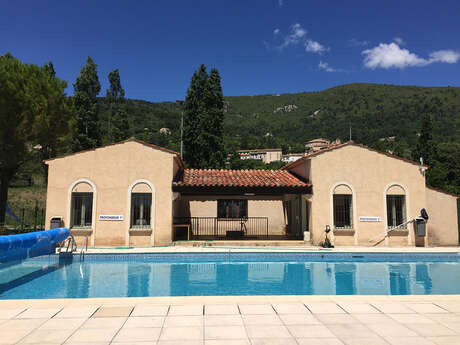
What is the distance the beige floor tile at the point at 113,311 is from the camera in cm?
540

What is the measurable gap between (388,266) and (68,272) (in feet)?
37.5

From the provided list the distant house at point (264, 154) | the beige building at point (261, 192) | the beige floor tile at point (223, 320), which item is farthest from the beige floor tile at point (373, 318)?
the distant house at point (264, 154)

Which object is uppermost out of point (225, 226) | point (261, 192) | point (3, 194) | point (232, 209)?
point (261, 192)

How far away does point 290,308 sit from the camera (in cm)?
579

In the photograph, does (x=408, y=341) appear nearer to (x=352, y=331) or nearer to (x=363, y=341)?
(x=363, y=341)

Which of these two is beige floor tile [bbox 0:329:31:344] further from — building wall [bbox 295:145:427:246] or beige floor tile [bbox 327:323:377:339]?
building wall [bbox 295:145:427:246]

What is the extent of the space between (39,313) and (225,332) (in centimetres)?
340

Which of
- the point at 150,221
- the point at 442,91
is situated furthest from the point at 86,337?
the point at 442,91

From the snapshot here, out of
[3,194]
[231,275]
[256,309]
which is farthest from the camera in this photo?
[3,194]

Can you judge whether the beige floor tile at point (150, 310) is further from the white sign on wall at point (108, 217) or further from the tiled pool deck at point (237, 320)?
the white sign on wall at point (108, 217)

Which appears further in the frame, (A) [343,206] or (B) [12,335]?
(A) [343,206]

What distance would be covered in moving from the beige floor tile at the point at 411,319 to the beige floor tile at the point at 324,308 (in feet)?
2.85

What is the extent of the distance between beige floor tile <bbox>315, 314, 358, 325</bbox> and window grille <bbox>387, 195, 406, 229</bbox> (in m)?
11.5

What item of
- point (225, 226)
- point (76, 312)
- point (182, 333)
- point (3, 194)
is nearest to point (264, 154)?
point (225, 226)
